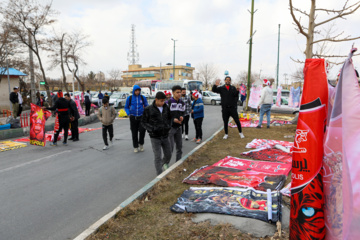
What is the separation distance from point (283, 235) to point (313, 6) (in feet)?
20.8

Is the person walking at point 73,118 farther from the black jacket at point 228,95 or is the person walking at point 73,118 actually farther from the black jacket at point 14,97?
the black jacket at point 14,97

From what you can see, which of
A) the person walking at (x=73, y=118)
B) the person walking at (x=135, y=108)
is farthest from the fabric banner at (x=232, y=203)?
the person walking at (x=73, y=118)

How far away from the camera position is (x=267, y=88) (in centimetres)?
1134

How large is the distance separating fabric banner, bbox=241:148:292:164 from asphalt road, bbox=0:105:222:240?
209 centimetres

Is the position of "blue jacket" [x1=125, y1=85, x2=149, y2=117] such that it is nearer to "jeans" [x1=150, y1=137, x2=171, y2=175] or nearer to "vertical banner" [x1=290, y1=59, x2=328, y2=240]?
"jeans" [x1=150, y1=137, x2=171, y2=175]

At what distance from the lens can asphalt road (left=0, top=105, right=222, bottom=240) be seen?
377 centimetres

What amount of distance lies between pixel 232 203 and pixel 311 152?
1.78 m

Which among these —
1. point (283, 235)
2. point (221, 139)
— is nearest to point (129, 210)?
point (283, 235)

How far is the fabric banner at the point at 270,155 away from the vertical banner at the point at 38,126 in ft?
22.1

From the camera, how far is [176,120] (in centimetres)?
572

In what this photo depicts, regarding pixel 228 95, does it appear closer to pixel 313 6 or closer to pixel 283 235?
pixel 313 6

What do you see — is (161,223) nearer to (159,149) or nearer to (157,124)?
(159,149)

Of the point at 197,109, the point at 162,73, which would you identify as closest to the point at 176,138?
the point at 197,109

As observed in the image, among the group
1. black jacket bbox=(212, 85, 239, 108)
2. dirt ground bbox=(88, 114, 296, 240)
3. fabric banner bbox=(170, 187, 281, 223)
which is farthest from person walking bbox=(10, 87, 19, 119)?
fabric banner bbox=(170, 187, 281, 223)
